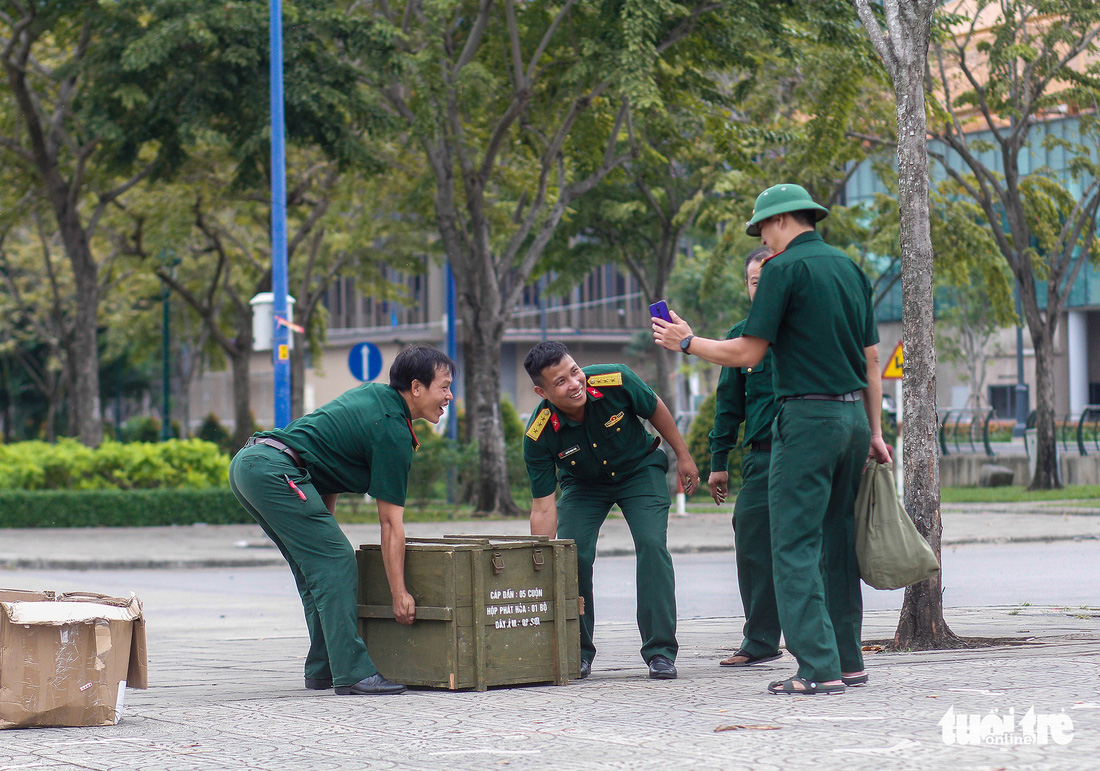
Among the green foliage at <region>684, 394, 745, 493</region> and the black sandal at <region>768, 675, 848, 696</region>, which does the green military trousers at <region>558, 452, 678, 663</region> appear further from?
the green foliage at <region>684, 394, 745, 493</region>

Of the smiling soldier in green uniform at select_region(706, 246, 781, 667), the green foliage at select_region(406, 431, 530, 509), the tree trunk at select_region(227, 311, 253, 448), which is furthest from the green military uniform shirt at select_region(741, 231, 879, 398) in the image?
the tree trunk at select_region(227, 311, 253, 448)

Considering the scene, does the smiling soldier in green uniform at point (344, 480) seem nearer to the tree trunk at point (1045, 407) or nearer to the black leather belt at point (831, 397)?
the black leather belt at point (831, 397)

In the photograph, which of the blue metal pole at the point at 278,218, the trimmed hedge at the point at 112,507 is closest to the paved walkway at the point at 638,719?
the blue metal pole at the point at 278,218

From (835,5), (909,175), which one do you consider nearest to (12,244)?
(835,5)

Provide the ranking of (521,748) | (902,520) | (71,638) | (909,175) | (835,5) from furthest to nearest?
1. (835,5)
2. (909,175)
3. (902,520)
4. (71,638)
5. (521,748)

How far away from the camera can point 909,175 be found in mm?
7344

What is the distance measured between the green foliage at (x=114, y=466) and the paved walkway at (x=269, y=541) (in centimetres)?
110

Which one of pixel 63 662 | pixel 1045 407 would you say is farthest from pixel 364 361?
pixel 63 662

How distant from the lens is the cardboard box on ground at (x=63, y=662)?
5102 millimetres

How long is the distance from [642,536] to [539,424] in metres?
0.71

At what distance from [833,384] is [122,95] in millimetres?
15175

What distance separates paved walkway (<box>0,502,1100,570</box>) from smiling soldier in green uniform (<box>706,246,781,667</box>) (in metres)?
9.13

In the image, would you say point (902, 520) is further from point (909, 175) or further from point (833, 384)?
point (909, 175)

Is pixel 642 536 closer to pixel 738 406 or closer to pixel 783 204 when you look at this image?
pixel 738 406
